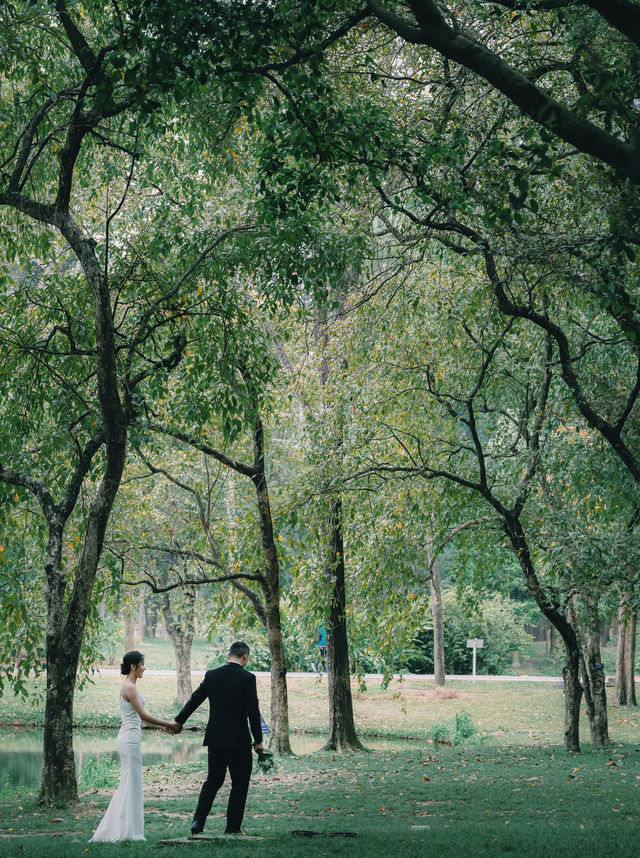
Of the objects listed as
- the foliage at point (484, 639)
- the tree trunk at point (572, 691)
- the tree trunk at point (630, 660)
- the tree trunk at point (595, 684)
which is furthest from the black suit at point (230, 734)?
the foliage at point (484, 639)

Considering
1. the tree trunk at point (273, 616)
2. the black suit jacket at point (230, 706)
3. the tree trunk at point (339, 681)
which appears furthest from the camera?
the tree trunk at point (339, 681)

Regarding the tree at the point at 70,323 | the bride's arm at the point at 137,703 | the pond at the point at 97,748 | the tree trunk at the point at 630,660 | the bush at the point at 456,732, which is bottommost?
the pond at the point at 97,748

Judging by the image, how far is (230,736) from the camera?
8070 mm

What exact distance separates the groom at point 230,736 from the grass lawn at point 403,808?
0.42 metres

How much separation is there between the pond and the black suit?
37.0 feet

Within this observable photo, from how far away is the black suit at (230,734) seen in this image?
809 centimetres

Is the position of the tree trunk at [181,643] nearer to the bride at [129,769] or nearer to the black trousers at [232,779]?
the bride at [129,769]

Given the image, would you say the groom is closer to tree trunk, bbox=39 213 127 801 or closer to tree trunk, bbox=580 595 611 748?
tree trunk, bbox=39 213 127 801

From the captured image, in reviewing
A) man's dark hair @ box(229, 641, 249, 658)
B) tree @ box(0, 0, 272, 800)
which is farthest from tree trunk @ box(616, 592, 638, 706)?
man's dark hair @ box(229, 641, 249, 658)

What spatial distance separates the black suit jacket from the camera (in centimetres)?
809

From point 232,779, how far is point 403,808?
3391 mm

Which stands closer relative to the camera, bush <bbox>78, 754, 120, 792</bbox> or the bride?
the bride

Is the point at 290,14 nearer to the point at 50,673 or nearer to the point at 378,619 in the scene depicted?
the point at 50,673

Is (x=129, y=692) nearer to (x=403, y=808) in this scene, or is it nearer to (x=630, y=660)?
(x=403, y=808)
